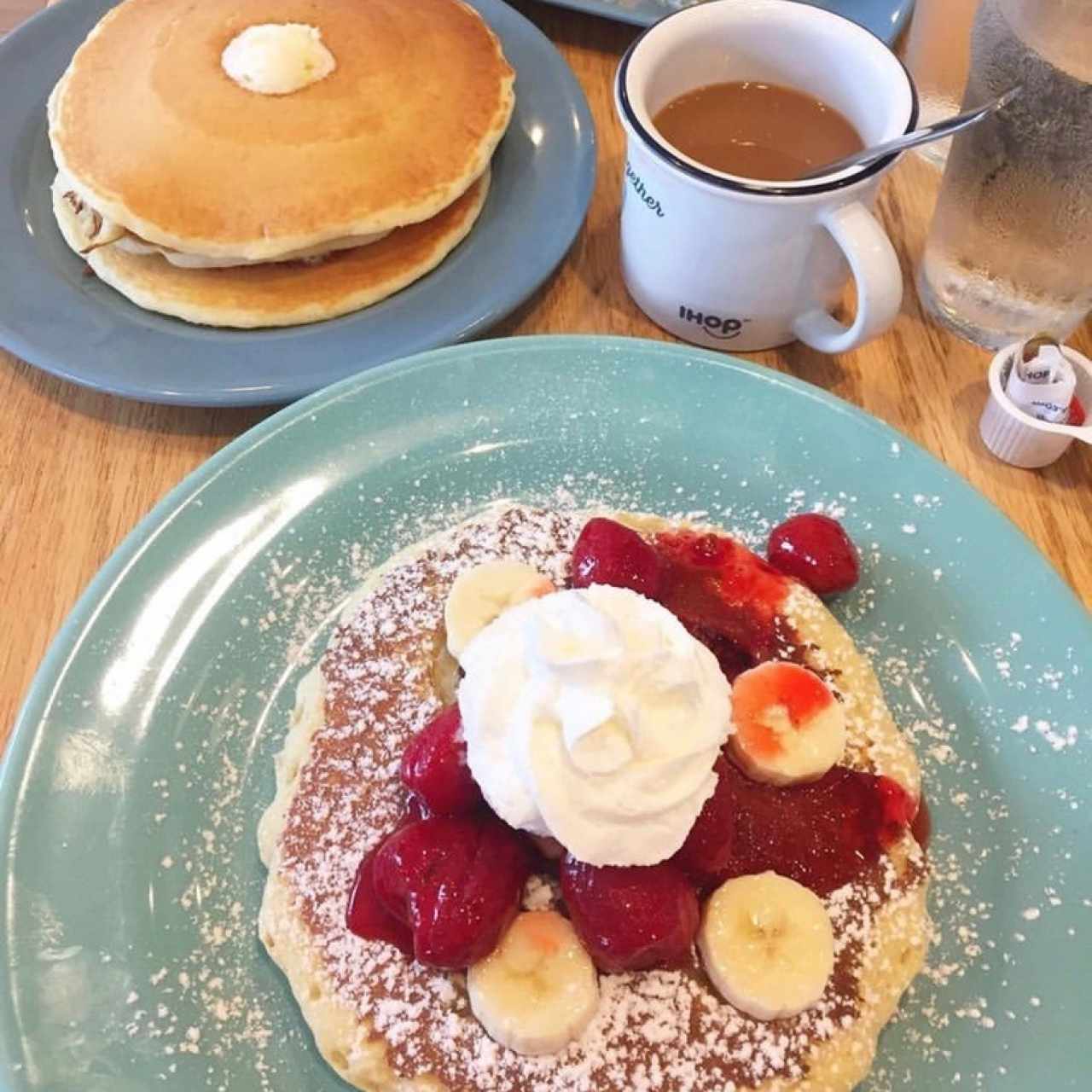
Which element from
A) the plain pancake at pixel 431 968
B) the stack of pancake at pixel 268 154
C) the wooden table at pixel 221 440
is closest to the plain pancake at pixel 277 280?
the stack of pancake at pixel 268 154

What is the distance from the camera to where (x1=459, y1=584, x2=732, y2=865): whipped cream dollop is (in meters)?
0.91

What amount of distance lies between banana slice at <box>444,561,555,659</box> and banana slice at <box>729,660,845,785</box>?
0.23m

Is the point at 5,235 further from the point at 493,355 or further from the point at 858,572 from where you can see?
the point at 858,572

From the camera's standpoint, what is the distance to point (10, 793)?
1.06 metres

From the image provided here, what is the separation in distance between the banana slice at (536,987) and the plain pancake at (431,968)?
1.1 inches

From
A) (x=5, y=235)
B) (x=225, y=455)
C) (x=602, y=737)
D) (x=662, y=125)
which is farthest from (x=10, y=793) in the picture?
(x=662, y=125)

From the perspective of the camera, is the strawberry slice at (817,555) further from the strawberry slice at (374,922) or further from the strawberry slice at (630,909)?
the strawberry slice at (374,922)

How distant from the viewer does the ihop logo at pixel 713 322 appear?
1.44 meters

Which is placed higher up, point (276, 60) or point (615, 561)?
point (276, 60)

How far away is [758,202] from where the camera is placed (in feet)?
4.06

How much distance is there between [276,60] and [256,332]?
0.38m

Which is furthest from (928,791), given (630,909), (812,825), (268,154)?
(268,154)

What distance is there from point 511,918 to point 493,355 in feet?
2.26

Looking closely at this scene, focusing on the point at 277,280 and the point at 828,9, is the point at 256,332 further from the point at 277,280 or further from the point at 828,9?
the point at 828,9
